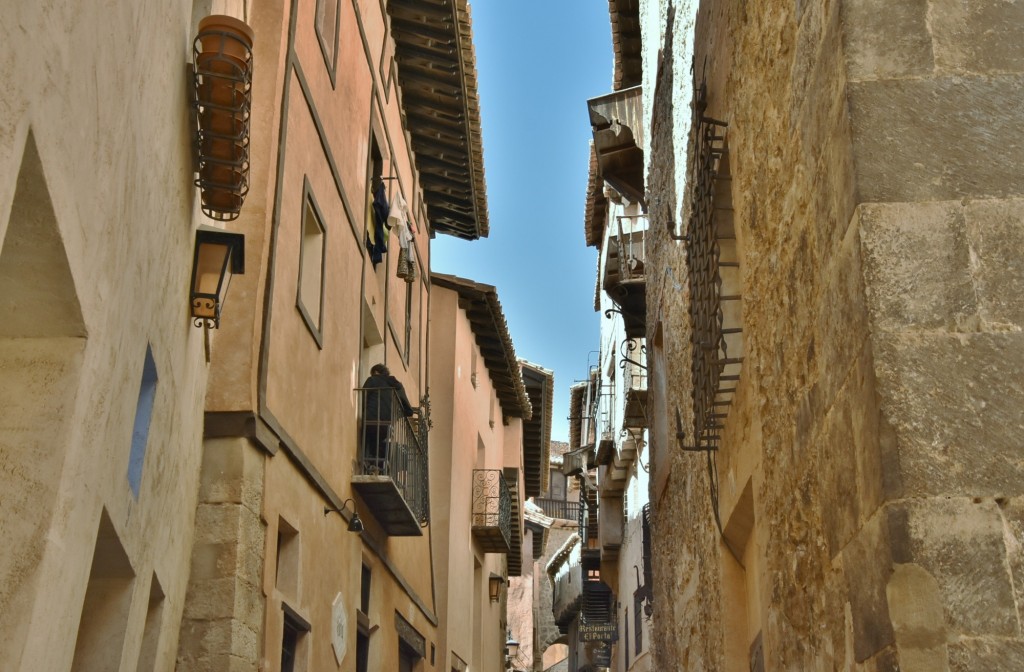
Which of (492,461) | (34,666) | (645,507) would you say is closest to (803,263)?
(34,666)

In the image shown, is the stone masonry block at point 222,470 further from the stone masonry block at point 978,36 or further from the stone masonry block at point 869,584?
the stone masonry block at point 978,36


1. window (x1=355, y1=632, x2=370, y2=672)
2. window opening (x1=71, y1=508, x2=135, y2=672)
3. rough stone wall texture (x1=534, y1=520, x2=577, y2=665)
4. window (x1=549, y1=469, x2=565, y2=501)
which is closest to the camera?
window opening (x1=71, y1=508, x2=135, y2=672)

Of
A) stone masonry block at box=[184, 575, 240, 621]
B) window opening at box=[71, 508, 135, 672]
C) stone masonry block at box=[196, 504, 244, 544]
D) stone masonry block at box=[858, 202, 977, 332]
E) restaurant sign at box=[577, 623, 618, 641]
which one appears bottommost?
window opening at box=[71, 508, 135, 672]

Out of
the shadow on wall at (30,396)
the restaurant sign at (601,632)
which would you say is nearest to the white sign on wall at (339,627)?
the shadow on wall at (30,396)

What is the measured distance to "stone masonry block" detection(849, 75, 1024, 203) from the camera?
4.11m

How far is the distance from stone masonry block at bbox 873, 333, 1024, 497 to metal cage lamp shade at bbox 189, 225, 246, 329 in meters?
4.38

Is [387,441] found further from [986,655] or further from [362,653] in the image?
[986,655]

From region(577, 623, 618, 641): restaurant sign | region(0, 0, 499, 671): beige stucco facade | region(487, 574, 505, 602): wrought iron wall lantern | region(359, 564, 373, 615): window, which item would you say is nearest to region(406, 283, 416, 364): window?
region(0, 0, 499, 671): beige stucco facade

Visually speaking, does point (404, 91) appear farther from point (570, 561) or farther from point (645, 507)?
point (570, 561)

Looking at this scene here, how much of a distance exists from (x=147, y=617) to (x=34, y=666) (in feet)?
A: 8.44

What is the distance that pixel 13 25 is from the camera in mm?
3574

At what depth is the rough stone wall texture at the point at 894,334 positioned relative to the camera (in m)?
3.69

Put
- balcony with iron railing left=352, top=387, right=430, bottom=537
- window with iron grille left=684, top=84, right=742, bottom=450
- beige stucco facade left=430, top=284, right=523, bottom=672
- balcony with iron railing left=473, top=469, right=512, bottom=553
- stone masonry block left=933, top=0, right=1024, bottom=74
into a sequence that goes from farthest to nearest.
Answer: balcony with iron railing left=473, top=469, right=512, bottom=553 < beige stucco facade left=430, top=284, right=523, bottom=672 < balcony with iron railing left=352, top=387, right=430, bottom=537 < window with iron grille left=684, top=84, right=742, bottom=450 < stone masonry block left=933, top=0, right=1024, bottom=74

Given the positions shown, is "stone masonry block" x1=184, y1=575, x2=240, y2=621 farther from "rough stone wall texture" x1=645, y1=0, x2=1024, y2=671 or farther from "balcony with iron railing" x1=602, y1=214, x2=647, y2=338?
"balcony with iron railing" x1=602, y1=214, x2=647, y2=338
